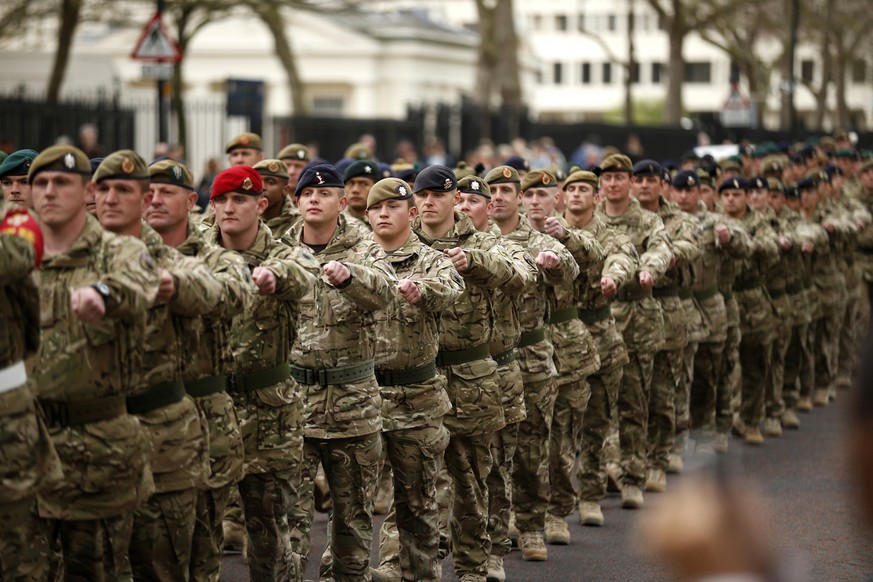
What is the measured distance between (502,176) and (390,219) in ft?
6.38

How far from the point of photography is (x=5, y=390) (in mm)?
5840

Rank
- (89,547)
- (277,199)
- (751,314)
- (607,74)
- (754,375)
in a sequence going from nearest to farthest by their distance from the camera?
(89,547) < (277,199) < (751,314) < (754,375) < (607,74)

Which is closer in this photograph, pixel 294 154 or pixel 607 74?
pixel 294 154

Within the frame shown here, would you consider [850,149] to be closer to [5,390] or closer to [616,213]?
[616,213]

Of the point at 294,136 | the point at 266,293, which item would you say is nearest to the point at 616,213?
the point at 266,293

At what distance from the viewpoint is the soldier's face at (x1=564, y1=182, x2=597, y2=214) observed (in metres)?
11.6

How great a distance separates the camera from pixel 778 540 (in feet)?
35.0

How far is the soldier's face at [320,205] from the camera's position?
8.36m

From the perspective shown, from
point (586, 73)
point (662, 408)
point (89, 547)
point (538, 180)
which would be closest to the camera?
point (89, 547)

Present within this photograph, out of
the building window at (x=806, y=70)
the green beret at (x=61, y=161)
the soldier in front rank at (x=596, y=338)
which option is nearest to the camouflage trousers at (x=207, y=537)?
the green beret at (x=61, y=161)

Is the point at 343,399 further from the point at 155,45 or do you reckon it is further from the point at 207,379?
the point at 155,45

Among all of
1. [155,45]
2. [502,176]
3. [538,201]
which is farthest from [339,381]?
[155,45]

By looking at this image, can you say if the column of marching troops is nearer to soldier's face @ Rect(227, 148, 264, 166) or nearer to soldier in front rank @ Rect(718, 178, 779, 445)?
soldier's face @ Rect(227, 148, 264, 166)

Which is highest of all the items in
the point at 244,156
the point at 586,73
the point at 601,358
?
the point at 586,73
